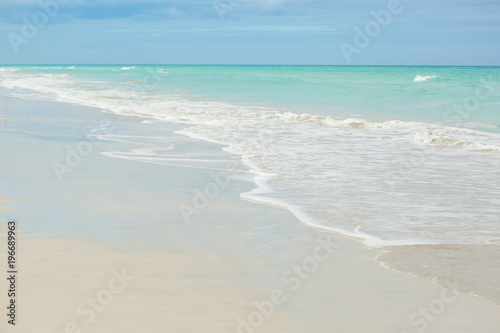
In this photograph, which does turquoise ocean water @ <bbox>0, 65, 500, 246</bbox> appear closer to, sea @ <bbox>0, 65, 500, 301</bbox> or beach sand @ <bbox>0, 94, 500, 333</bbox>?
sea @ <bbox>0, 65, 500, 301</bbox>

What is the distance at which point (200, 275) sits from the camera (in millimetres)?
4355

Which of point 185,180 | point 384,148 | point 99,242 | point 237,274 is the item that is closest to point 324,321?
point 237,274

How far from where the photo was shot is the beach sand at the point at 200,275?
3.59 metres

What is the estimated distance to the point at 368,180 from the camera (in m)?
8.11

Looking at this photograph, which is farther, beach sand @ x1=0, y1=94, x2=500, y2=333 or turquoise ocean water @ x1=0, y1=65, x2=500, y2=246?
turquoise ocean water @ x1=0, y1=65, x2=500, y2=246

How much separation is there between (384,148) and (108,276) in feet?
28.3

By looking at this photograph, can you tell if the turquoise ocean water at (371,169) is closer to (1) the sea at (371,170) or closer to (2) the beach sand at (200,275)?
(1) the sea at (371,170)

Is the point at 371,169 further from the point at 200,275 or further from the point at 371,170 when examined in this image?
the point at 200,275

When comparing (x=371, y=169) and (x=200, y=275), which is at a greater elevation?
(x=200, y=275)

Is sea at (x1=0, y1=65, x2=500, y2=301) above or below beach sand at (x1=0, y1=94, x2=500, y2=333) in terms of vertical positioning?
below

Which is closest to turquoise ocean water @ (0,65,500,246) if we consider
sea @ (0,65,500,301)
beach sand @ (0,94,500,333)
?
sea @ (0,65,500,301)

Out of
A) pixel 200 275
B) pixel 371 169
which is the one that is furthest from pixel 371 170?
pixel 200 275

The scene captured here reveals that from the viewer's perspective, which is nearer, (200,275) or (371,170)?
(200,275)

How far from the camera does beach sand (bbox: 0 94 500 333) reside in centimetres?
359
